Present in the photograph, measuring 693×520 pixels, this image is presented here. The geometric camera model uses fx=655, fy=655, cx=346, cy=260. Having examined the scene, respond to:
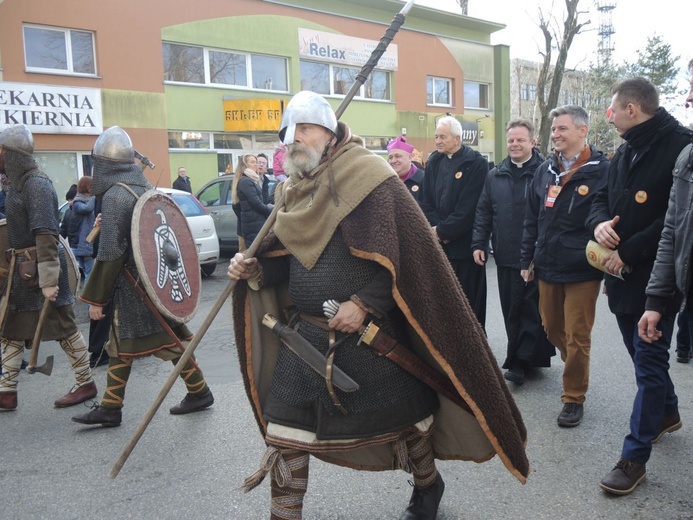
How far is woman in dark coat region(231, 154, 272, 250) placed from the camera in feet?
29.1

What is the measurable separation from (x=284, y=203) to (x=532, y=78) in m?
47.5

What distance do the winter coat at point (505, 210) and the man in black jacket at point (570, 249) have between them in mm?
636

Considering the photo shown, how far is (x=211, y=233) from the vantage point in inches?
429

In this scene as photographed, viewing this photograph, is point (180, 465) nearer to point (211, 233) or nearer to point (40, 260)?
point (40, 260)

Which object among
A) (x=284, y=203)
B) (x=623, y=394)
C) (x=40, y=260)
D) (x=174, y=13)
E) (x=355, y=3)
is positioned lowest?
(x=623, y=394)

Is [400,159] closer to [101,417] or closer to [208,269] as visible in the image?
[101,417]

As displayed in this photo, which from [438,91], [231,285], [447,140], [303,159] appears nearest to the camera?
[303,159]

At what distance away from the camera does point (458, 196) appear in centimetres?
566

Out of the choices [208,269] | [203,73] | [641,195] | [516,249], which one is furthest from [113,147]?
[203,73]

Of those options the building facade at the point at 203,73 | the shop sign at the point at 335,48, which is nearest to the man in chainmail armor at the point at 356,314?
the building facade at the point at 203,73

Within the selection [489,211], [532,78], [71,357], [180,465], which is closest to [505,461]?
[180,465]

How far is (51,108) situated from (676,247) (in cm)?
1545

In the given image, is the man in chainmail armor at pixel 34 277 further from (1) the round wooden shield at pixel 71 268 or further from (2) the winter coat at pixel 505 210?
(2) the winter coat at pixel 505 210

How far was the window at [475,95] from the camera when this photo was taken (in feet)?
92.0
